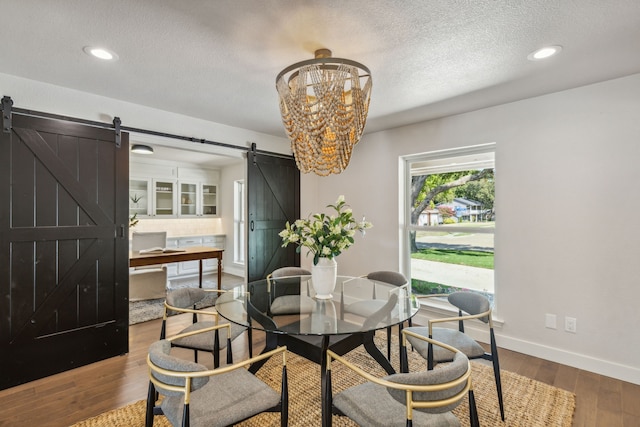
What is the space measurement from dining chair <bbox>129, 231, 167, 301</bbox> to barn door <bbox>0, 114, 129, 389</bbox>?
5.65ft

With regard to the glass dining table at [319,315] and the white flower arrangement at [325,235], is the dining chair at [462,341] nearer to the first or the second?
the glass dining table at [319,315]

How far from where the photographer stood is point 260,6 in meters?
1.67

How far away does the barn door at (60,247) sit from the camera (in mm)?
2514

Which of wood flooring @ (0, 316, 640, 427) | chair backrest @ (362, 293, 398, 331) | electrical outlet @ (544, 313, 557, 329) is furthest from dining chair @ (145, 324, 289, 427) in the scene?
electrical outlet @ (544, 313, 557, 329)

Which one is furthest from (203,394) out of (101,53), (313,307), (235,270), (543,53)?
(235,270)

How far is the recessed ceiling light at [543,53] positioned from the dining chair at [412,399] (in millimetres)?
2050

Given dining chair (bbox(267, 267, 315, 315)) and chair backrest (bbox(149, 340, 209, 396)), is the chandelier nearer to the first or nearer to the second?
dining chair (bbox(267, 267, 315, 315))

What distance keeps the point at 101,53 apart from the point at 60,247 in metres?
1.68

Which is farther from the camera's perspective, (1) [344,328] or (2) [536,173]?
(2) [536,173]

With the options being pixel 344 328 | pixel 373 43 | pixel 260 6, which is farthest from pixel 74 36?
pixel 344 328

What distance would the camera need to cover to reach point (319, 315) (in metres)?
2.19

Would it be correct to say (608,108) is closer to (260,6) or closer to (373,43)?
(373,43)

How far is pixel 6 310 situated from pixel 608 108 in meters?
5.18

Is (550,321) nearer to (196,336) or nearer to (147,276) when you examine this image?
(196,336)
